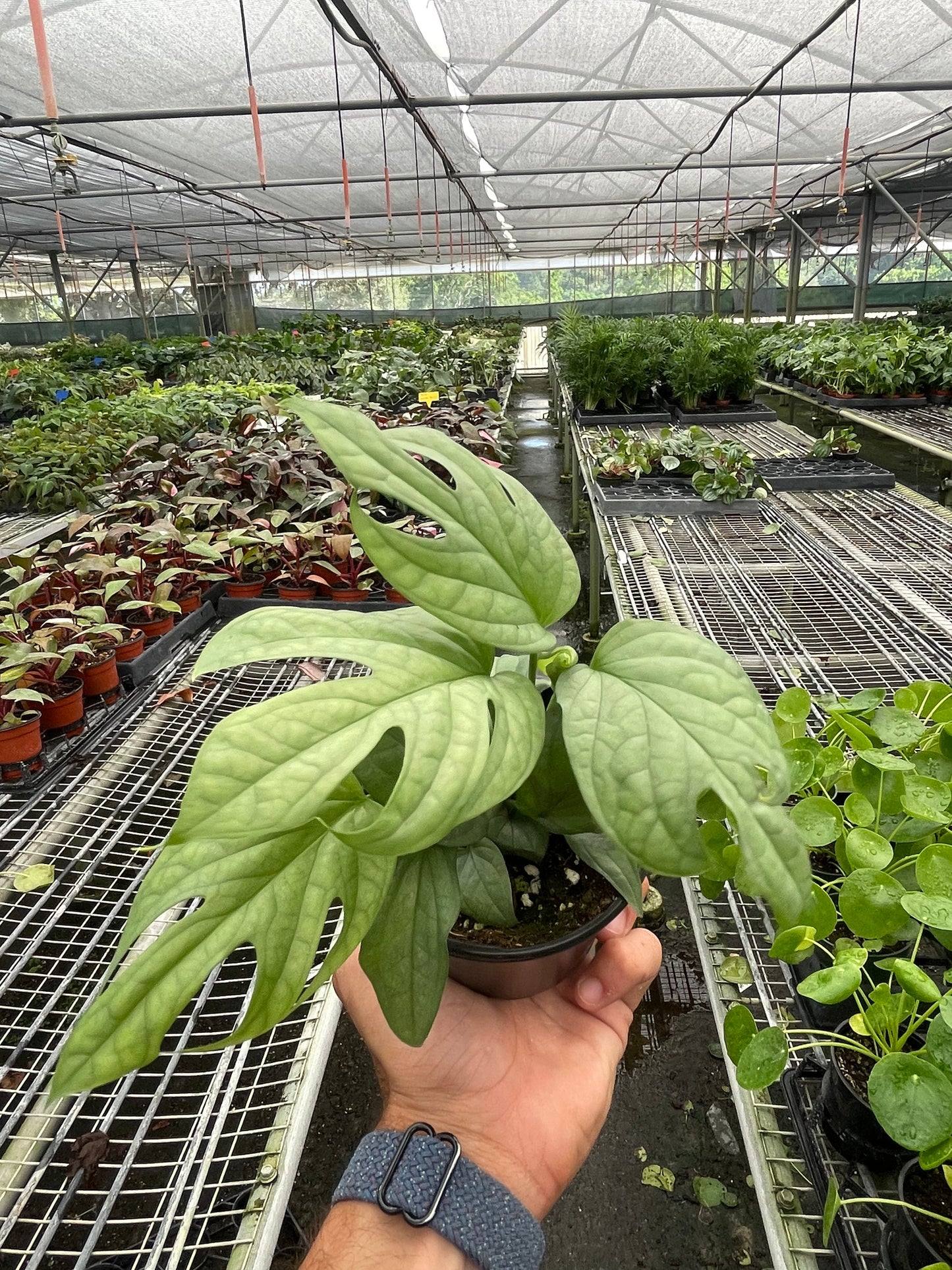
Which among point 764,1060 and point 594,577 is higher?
point 764,1060

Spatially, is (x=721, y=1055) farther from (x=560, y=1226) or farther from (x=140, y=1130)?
(x=140, y=1130)

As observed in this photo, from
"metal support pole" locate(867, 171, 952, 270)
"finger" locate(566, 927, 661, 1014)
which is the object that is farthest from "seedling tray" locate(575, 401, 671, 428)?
"metal support pole" locate(867, 171, 952, 270)

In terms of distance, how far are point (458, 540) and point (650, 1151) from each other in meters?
1.54

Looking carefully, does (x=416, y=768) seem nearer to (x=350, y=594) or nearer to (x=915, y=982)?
(x=915, y=982)

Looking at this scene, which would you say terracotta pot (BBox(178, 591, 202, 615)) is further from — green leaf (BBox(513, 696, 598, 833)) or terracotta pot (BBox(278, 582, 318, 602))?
green leaf (BBox(513, 696, 598, 833))

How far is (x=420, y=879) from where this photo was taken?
0.65 m

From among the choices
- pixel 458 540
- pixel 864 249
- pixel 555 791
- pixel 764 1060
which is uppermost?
pixel 864 249

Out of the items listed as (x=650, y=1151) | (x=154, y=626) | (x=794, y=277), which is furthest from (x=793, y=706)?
(x=794, y=277)

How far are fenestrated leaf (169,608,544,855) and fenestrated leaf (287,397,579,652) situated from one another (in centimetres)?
5

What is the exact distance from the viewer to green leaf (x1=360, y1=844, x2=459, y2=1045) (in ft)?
2.05

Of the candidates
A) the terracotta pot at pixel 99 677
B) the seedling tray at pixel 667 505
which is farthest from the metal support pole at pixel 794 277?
the terracotta pot at pixel 99 677

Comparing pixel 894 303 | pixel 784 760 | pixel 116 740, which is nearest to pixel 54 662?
pixel 116 740

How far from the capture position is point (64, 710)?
1.75 m

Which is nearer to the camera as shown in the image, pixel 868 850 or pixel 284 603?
pixel 868 850
